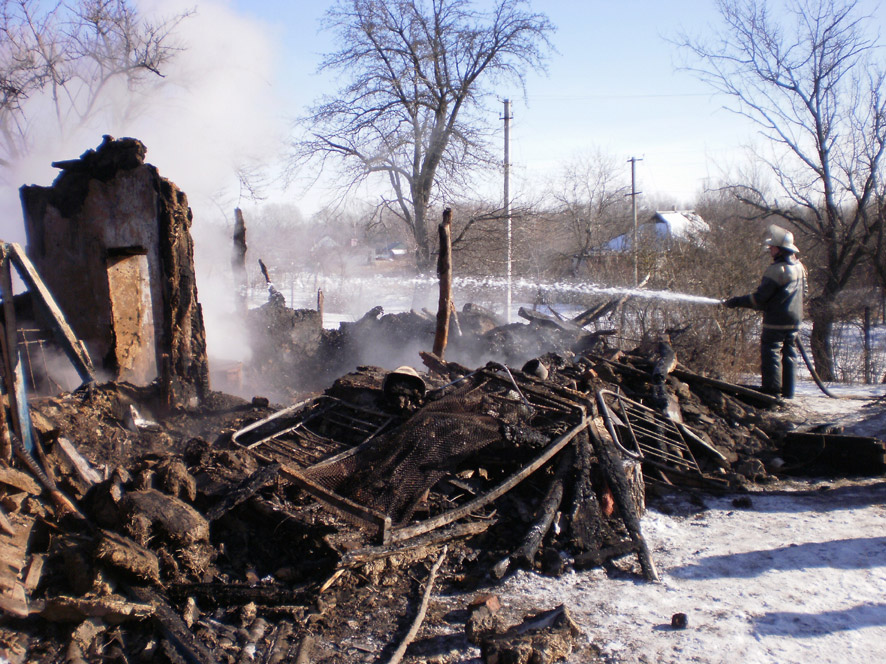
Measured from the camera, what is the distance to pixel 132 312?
675 centimetres

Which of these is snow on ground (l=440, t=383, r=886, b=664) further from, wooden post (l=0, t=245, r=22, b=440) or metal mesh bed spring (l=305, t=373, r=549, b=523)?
wooden post (l=0, t=245, r=22, b=440)

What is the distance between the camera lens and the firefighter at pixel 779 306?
8039mm

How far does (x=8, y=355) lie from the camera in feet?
13.3

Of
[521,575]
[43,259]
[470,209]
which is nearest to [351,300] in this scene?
[470,209]

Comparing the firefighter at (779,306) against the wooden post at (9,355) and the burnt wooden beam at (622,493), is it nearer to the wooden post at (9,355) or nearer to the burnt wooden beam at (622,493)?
A: the burnt wooden beam at (622,493)

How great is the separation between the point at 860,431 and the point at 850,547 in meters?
3.38

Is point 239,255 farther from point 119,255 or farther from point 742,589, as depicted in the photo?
point 742,589

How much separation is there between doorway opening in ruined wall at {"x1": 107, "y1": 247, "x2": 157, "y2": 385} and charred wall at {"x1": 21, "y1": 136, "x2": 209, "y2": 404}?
0.04 ft

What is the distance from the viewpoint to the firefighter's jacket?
26.3ft

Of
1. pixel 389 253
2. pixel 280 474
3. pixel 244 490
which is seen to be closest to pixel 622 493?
pixel 280 474

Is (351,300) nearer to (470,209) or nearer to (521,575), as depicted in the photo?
(470,209)

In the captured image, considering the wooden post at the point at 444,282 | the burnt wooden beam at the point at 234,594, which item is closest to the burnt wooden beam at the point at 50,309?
the burnt wooden beam at the point at 234,594

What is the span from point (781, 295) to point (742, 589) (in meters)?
5.61

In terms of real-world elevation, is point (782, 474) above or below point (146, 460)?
below
